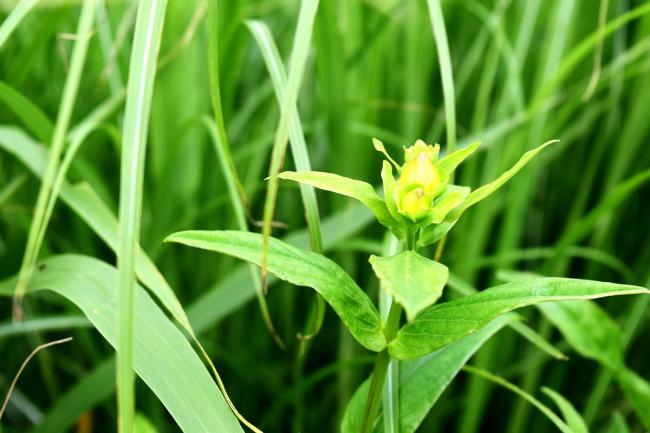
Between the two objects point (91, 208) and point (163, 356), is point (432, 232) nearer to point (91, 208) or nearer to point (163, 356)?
point (163, 356)

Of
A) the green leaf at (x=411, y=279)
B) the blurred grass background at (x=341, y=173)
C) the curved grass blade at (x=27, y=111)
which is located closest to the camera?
the green leaf at (x=411, y=279)

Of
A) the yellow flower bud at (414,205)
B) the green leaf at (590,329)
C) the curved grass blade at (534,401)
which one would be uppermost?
the yellow flower bud at (414,205)

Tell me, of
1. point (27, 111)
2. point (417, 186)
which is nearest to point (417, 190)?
point (417, 186)

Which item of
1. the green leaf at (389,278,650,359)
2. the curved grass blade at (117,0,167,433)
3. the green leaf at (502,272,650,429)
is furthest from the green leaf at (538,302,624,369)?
the curved grass blade at (117,0,167,433)

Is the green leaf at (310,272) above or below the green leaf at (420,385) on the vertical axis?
above

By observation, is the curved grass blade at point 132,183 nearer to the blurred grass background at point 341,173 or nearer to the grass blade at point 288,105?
the grass blade at point 288,105

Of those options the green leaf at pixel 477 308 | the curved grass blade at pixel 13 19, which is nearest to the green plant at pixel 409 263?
the green leaf at pixel 477 308
